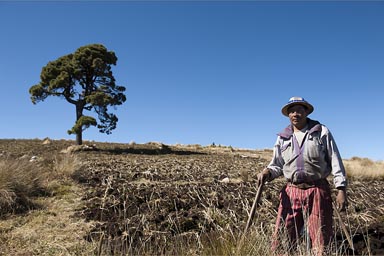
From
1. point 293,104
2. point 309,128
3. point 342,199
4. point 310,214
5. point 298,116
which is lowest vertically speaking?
point 310,214

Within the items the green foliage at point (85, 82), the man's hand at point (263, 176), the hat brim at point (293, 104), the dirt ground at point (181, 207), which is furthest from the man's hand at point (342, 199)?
the green foliage at point (85, 82)

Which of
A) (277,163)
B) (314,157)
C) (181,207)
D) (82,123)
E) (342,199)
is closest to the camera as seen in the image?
(342,199)

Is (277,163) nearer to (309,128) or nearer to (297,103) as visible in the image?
(309,128)

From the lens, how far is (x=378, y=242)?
5.16 metres

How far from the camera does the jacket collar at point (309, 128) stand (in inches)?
165

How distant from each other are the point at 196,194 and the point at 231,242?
405 centimetres

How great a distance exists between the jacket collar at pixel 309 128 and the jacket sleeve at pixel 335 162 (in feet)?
0.36

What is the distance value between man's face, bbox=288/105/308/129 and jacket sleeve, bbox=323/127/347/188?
30 centimetres

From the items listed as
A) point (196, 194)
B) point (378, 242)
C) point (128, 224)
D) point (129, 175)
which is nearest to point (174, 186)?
point (196, 194)

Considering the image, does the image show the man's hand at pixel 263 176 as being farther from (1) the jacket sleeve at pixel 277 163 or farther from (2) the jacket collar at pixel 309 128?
(2) the jacket collar at pixel 309 128

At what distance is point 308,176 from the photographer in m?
4.18

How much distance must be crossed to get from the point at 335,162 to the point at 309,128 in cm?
52

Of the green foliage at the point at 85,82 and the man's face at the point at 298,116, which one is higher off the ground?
the green foliage at the point at 85,82

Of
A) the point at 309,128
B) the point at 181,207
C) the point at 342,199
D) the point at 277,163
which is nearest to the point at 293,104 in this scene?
the point at 309,128
